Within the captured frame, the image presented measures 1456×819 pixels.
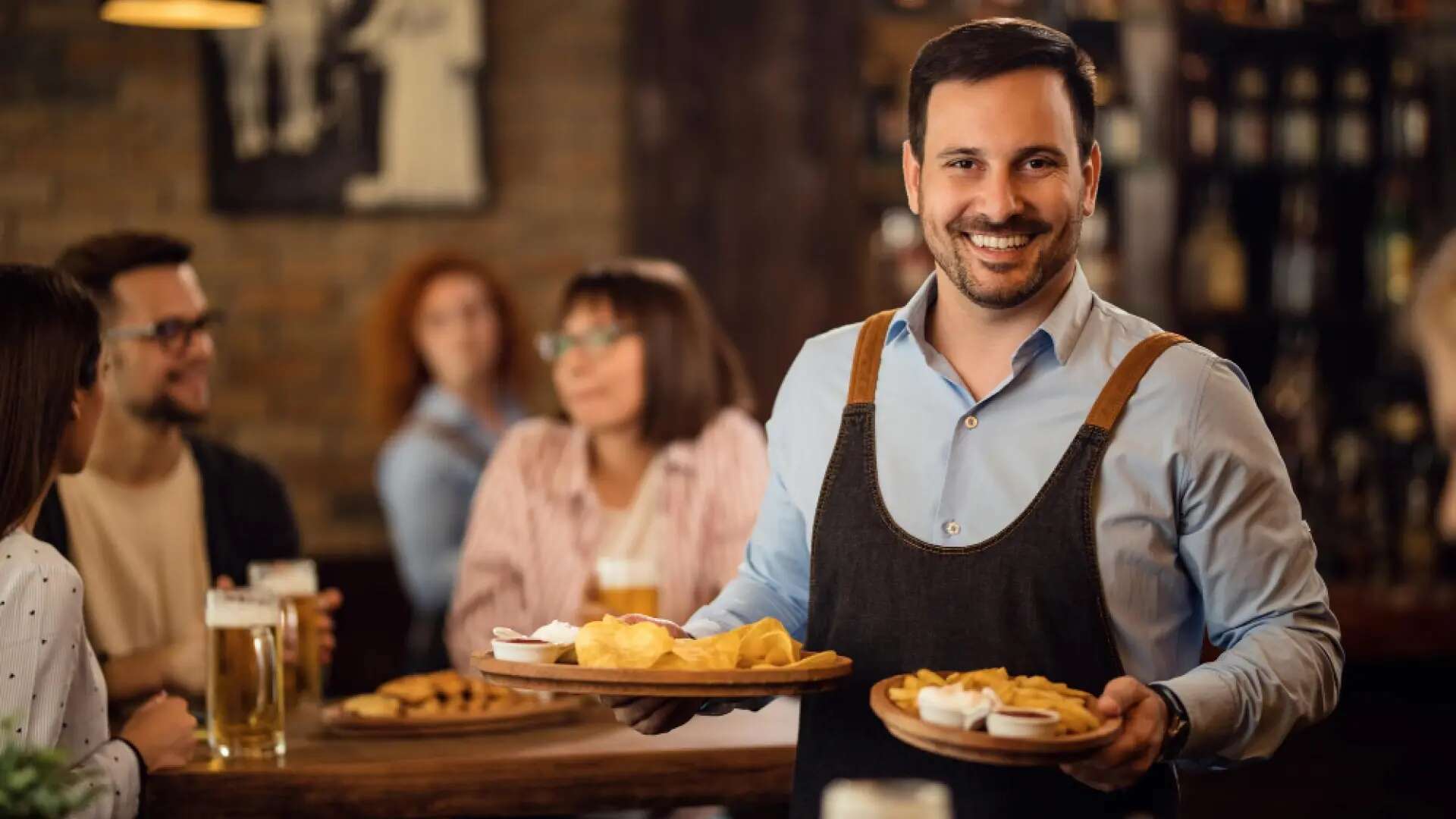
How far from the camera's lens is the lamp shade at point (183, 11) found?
329 centimetres

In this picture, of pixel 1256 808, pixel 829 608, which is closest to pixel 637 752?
pixel 829 608

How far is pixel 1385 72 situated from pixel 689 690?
4461mm

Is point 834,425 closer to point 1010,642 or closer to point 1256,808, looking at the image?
point 1010,642

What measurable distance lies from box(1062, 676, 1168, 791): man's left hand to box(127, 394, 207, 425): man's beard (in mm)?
1918

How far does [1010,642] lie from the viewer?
2053mm

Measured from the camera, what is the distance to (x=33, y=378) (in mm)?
2127

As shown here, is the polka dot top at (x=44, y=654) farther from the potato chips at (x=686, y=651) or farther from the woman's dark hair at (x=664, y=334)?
the woman's dark hair at (x=664, y=334)

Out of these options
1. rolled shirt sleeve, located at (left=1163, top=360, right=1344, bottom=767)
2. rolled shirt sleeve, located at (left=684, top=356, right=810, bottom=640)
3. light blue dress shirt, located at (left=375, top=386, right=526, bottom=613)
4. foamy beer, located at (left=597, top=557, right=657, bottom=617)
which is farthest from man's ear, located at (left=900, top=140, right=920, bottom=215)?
light blue dress shirt, located at (left=375, top=386, right=526, bottom=613)

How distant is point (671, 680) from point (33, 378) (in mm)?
906

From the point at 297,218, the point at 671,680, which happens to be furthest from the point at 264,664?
the point at 297,218

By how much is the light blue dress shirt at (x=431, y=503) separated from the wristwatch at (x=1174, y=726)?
9.23ft

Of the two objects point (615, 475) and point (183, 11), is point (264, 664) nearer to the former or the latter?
point (615, 475)

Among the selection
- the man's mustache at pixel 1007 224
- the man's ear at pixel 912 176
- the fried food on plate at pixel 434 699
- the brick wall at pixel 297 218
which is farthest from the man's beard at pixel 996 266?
the brick wall at pixel 297 218

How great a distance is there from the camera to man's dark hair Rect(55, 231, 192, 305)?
315 centimetres
